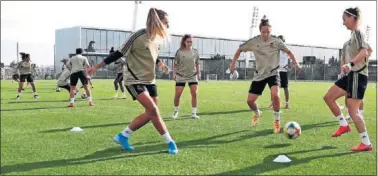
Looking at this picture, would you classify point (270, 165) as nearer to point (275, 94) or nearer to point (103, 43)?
point (275, 94)

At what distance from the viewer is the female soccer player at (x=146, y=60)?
6.41 metres

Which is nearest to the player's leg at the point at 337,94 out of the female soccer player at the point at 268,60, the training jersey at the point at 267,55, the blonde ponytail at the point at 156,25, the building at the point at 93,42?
the female soccer player at the point at 268,60

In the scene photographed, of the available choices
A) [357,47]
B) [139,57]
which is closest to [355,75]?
[357,47]

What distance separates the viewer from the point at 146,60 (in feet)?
21.7

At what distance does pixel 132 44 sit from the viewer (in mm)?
6449

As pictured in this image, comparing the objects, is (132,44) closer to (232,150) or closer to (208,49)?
(232,150)

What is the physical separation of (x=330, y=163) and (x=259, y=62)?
3293 millimetres

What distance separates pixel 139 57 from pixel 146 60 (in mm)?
119

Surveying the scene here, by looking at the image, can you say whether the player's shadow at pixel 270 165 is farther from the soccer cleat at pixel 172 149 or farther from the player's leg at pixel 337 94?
the soccer cleat at pixel 172 149

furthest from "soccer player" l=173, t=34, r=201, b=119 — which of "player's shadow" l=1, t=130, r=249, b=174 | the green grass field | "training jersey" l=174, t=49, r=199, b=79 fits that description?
"player's shadow" l=1, t=130, r=249, b=174

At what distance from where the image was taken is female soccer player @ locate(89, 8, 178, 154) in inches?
252

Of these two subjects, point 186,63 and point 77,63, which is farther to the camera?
point 77,63

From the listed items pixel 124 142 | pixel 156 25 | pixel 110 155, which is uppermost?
pixel 156 25

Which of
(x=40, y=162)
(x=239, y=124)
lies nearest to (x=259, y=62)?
(x=239, y=124)
